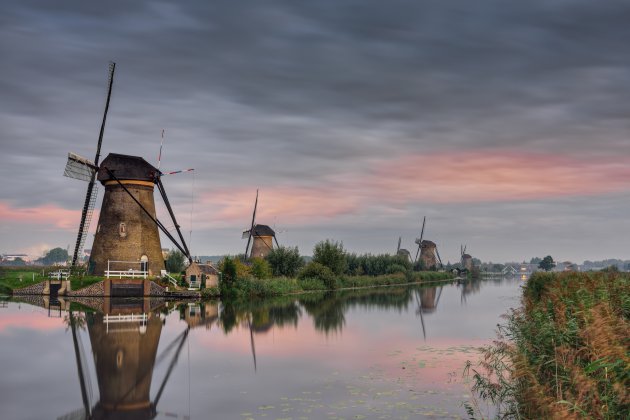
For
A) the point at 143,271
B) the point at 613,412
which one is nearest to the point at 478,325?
the point at 613,412

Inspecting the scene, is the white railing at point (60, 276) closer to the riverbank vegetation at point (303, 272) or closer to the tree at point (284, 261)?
the riverbank vegetation at point (303, 272)

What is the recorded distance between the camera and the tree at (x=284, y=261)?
5144 centimetres

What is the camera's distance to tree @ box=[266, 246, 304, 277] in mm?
51438

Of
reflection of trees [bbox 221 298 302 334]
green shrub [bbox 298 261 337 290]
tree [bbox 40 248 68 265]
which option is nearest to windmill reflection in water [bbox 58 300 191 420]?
reflection of trees [bbox 221 298 302 334]

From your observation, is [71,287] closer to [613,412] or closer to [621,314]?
[621,314]

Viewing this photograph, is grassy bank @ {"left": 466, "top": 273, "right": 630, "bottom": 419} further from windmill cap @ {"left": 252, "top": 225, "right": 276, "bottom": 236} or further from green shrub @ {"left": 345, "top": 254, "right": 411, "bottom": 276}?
windmill cap @ {"left": 252, "top": 225, "right": 276, "bottom": 236}

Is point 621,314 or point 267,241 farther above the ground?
point 267,241

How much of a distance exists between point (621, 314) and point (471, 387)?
360 cm

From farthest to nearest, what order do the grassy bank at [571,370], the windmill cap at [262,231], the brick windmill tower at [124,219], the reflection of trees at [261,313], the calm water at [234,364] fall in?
the windmill cap at [262,231], the brick windmill tower at [124,219], the reflection of trees at [261,313], the calm water at [234,364], the grassy bank at [571,370]

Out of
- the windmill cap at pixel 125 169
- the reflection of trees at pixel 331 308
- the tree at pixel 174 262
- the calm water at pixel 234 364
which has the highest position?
the windmill cap at pixel 125 169

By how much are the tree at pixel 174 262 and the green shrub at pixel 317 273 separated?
40.4 ft

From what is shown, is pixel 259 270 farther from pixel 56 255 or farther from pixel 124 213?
pixel 56 255

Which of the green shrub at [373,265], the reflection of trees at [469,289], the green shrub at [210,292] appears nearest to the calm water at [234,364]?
the green shrub at [210,292]

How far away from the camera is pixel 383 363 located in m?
15.9
